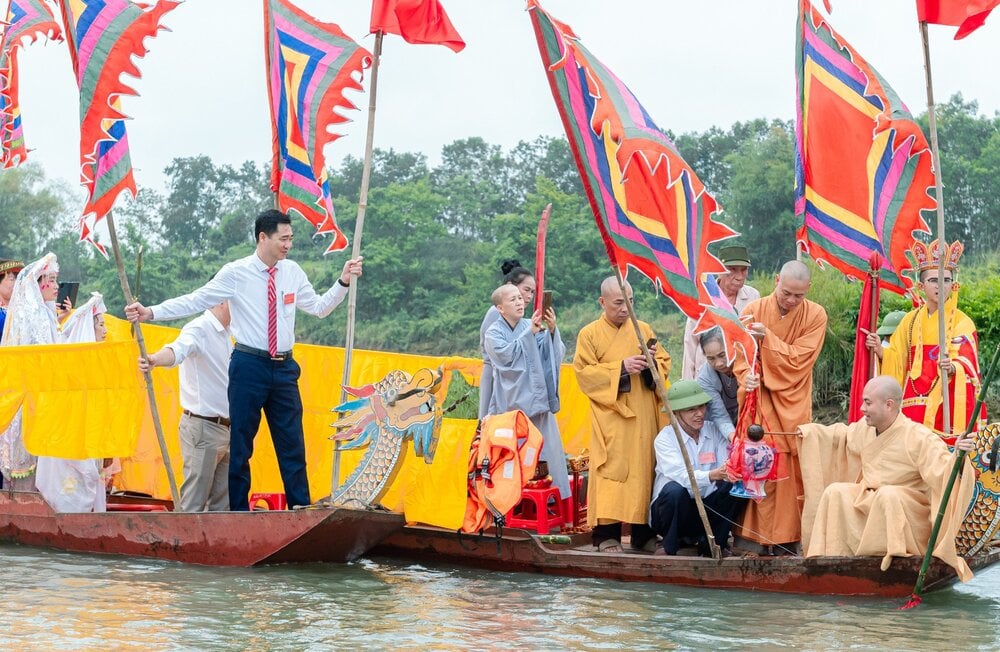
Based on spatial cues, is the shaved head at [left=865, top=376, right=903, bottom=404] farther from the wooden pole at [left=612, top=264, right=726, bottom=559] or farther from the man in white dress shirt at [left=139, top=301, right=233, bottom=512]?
the man in white dress shirt at [left=139, top=301, right=233, bottom=512]

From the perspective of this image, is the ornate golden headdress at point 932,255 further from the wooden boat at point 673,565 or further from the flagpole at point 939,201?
the wooden boat at point 673,565

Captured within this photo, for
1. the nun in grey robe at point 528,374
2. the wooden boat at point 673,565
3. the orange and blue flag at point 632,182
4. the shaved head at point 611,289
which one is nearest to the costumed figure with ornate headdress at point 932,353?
the wooden boat at point 673,565

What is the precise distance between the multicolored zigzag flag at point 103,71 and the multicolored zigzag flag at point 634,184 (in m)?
2.45

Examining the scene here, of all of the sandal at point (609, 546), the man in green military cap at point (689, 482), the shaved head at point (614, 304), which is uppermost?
the shaved head at point (614, 304)

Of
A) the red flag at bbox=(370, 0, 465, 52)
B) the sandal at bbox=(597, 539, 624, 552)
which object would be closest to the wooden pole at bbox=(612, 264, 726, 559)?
the sandal at bbox=(597, 539, 624, 552)

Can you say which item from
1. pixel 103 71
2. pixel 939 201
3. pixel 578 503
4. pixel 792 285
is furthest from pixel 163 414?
pixel 939 201

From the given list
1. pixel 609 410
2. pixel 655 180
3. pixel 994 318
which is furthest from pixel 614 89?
pixel 994 318

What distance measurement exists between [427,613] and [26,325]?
4027 mm

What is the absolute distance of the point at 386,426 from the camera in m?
8.02

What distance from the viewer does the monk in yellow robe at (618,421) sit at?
8203mm

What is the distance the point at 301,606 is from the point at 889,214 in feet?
13.8

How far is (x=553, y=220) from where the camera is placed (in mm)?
31000

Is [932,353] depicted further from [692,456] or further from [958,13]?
[958,13]

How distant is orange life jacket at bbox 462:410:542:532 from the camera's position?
805cm
